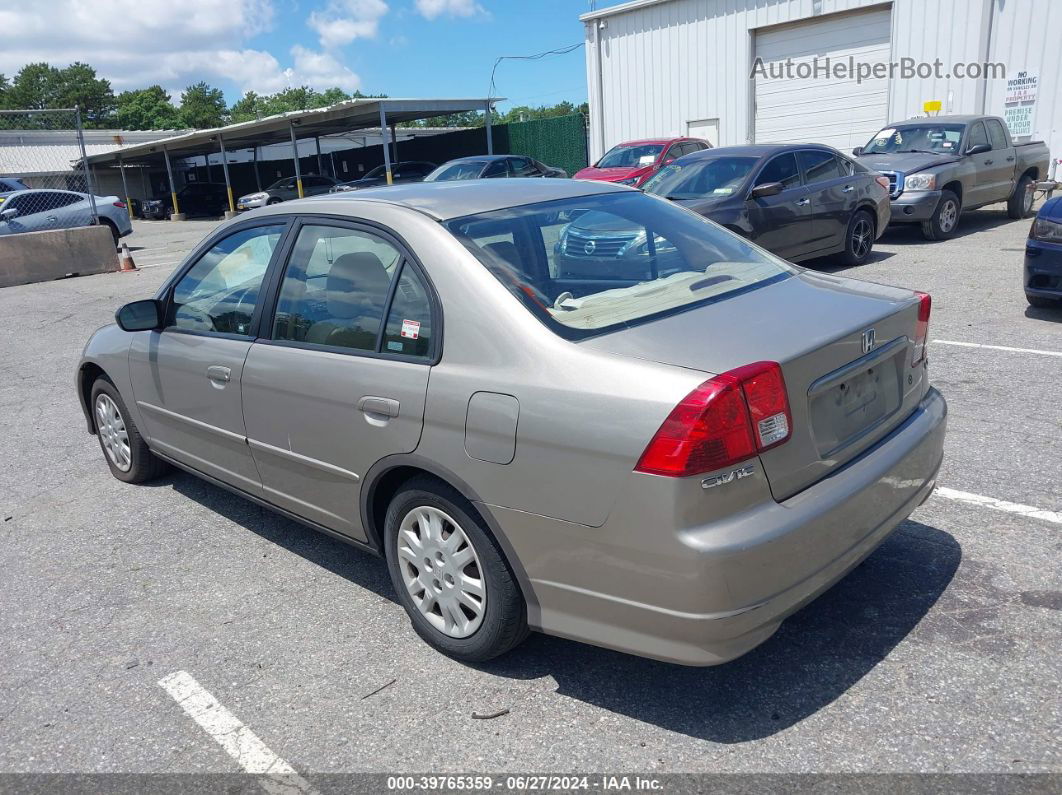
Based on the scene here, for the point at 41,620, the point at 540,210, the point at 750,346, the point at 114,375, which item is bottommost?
the point at 41,620

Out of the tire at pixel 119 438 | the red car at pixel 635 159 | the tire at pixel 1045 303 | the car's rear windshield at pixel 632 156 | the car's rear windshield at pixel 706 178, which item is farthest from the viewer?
the car's rear windshield at pixel 632 156

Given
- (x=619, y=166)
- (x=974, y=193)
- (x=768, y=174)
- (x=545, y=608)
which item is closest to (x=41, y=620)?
(x=545, y=608)

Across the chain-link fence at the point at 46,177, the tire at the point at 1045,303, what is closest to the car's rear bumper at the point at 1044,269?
the tire at the point at 1045,303

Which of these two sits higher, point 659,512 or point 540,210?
point 540,210

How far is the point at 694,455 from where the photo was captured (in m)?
2.39

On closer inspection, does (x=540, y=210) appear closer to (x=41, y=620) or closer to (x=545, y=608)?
(x=545, y=608)

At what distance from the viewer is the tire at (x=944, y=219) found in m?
12.3

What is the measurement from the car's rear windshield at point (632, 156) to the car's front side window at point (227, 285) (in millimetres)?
13569

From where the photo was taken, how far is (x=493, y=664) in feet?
10.3

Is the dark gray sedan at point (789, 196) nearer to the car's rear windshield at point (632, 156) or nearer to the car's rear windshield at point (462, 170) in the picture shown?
the car's rear windshield at point (632, 156)

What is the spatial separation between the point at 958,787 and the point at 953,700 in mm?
405

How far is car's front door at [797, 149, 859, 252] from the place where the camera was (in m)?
10.2

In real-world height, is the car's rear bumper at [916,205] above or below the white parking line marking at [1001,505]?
above

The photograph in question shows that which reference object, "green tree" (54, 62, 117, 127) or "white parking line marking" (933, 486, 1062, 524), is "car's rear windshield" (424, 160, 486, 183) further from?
"green tree" (54, 62, 117, 127)
